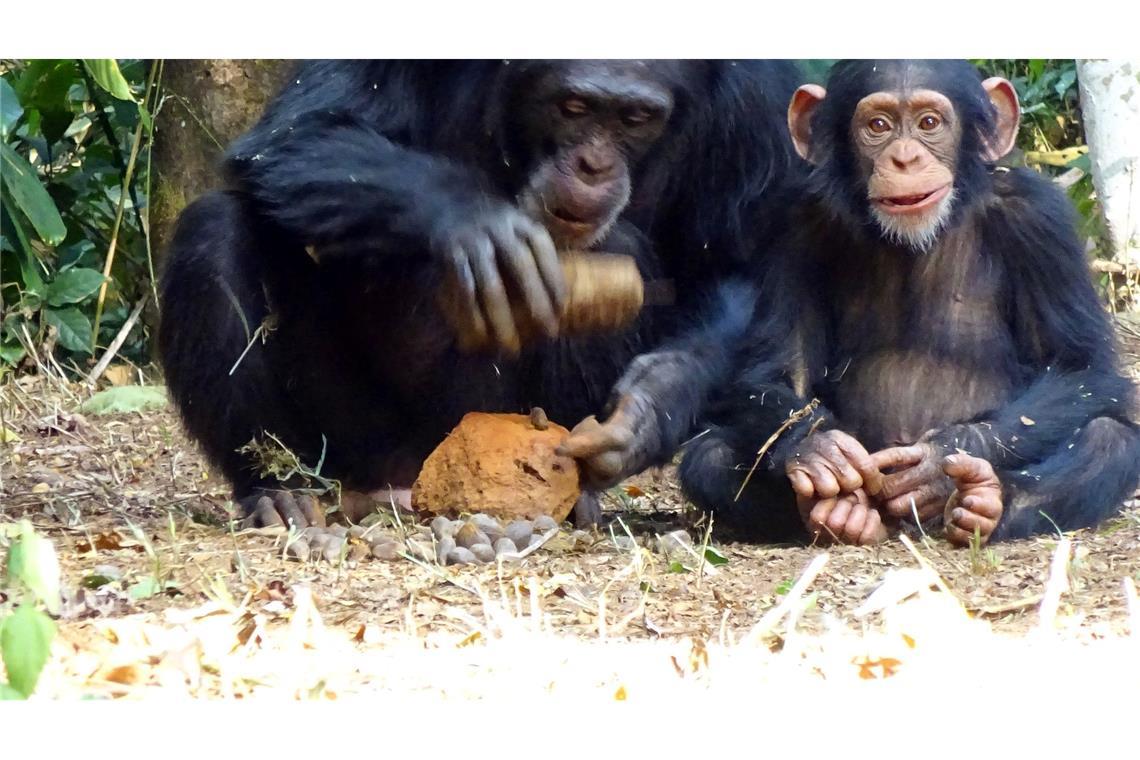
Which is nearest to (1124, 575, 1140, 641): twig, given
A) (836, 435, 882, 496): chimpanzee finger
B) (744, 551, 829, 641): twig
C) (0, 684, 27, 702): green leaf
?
(744, 551, 829, 641): twig

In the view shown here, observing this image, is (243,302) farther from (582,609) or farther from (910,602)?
(910,602)

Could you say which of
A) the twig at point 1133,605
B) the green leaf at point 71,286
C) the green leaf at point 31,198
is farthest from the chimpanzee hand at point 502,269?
the green leaf at point 71,286

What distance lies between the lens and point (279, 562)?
2.98 m

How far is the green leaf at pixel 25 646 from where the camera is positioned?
1963 millimetres

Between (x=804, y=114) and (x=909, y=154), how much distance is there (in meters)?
0.32

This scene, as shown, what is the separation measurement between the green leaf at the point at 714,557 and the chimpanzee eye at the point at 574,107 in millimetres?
1023

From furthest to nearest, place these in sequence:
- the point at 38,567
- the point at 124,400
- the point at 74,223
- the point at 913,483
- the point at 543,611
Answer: the point at 74,223 < the point at 124,400 < the point at 913,483 < the point at 543,611 < the point at 38,567

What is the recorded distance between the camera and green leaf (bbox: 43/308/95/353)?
16.3 feet

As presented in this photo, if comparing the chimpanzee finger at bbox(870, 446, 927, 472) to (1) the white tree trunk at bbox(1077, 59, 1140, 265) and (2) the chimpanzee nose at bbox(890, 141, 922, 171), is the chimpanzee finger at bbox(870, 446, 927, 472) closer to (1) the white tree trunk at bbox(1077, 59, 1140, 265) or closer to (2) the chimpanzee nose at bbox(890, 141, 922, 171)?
(2) the chimpanzee nose at bbox(890, 141, 922, 171)

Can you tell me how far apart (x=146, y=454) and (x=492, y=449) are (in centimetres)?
150

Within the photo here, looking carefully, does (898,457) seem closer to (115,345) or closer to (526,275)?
(526,275)

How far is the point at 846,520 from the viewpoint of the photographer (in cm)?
329

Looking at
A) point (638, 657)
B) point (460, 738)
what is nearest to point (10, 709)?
point (460, 738)

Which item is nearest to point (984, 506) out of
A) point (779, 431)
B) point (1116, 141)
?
point (779, 431)
